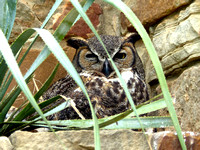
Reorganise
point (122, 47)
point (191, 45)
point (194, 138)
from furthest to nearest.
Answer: point (122, 47) < point (191, 45) < point (194, 138)

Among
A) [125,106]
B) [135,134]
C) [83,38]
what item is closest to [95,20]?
[83,38]

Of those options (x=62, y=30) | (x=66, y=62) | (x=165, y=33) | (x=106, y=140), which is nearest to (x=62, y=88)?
(x=165, y=33)

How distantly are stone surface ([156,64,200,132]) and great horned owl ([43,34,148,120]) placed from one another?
1.32 feet

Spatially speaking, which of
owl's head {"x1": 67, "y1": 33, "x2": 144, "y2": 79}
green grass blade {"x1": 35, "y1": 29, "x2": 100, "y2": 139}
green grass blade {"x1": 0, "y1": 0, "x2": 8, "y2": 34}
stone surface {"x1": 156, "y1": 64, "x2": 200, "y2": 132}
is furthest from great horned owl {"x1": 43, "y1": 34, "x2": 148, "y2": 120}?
green grass blade {"x1": 35, "y1": 29, "x2": 100, "y2": 139}

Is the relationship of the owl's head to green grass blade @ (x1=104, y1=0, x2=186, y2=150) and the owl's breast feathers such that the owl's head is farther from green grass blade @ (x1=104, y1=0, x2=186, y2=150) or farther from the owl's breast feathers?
green grass blade @ (x1=104, y1=0, x2=186, y2=150)

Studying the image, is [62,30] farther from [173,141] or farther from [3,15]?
[173,141]

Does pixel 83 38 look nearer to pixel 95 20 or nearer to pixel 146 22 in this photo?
pixel 95 20

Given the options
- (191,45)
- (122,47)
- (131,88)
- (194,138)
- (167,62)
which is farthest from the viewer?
(122,47)

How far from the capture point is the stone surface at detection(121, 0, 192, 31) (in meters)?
2.15

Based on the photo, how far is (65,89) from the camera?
227 centimetres

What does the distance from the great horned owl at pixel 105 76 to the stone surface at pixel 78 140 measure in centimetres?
79

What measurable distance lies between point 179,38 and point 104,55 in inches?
21.0

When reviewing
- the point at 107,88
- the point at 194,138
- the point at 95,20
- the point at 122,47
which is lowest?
the point at 194,138

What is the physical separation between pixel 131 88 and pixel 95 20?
1.99 feet
